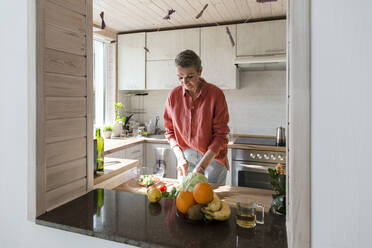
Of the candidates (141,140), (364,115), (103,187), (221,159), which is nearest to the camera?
(364,115)

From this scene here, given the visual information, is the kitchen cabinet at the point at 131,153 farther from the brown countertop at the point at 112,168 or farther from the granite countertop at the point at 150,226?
→ the granite countertop at the point at 150,226

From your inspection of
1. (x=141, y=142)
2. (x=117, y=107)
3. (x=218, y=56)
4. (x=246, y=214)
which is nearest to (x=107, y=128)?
(x=117, y=107)

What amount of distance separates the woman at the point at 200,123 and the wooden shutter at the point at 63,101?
32.9 inches

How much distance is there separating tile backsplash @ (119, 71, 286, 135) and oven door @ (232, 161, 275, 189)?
30.1 inches

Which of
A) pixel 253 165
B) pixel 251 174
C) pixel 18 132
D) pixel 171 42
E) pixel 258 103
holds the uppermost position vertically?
pixel 171 42

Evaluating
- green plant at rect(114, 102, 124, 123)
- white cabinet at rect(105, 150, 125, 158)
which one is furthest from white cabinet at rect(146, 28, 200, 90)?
white cabinet at rect(105, 150, 125, 158)

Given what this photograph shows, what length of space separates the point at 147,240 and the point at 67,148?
0.53 m

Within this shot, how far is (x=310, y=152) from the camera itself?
631 mm

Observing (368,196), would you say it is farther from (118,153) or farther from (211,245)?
(118,153)

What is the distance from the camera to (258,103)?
137 inches

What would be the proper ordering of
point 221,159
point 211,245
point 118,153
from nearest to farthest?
point 211,245 < point 221,159 < point 118,153

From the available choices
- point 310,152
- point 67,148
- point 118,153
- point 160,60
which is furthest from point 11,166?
point 160,60

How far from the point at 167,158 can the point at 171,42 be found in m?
1.52

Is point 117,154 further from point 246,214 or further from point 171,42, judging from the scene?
point 246,214
